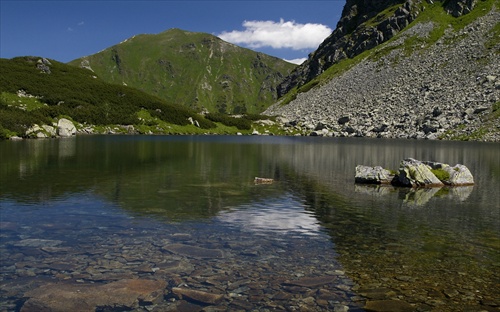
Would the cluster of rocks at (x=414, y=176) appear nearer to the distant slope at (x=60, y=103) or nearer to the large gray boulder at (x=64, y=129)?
the large gray boulder at (x=64, y=129)

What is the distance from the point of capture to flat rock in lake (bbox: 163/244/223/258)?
16.0m

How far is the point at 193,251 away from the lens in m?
16.5

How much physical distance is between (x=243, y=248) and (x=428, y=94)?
6109 inches

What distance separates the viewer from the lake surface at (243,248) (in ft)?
39.4

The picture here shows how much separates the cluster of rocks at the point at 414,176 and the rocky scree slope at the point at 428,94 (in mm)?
91695

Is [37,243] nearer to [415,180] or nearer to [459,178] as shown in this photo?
[415,180]

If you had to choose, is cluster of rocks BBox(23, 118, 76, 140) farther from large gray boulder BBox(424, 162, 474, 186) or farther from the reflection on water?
large gray boulder BBox(424, 162, 474, 186)

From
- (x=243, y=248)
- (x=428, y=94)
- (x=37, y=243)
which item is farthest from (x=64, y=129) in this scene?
(x=428, y=94)

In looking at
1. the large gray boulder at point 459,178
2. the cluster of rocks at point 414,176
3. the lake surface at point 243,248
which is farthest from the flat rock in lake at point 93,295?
the large gray boulder at point 459,178

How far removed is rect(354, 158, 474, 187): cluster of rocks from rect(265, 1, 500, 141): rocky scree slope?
91.7 m

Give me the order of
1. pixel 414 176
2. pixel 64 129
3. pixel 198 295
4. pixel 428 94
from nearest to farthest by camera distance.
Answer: pixel 198 295 < pixel 414 176 < pixel 64 129 < pixel 428 94

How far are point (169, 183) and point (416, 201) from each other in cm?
2148

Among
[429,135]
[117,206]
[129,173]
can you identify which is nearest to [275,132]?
[429,135]

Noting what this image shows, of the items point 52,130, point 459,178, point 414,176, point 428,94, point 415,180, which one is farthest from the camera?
point 428,94
